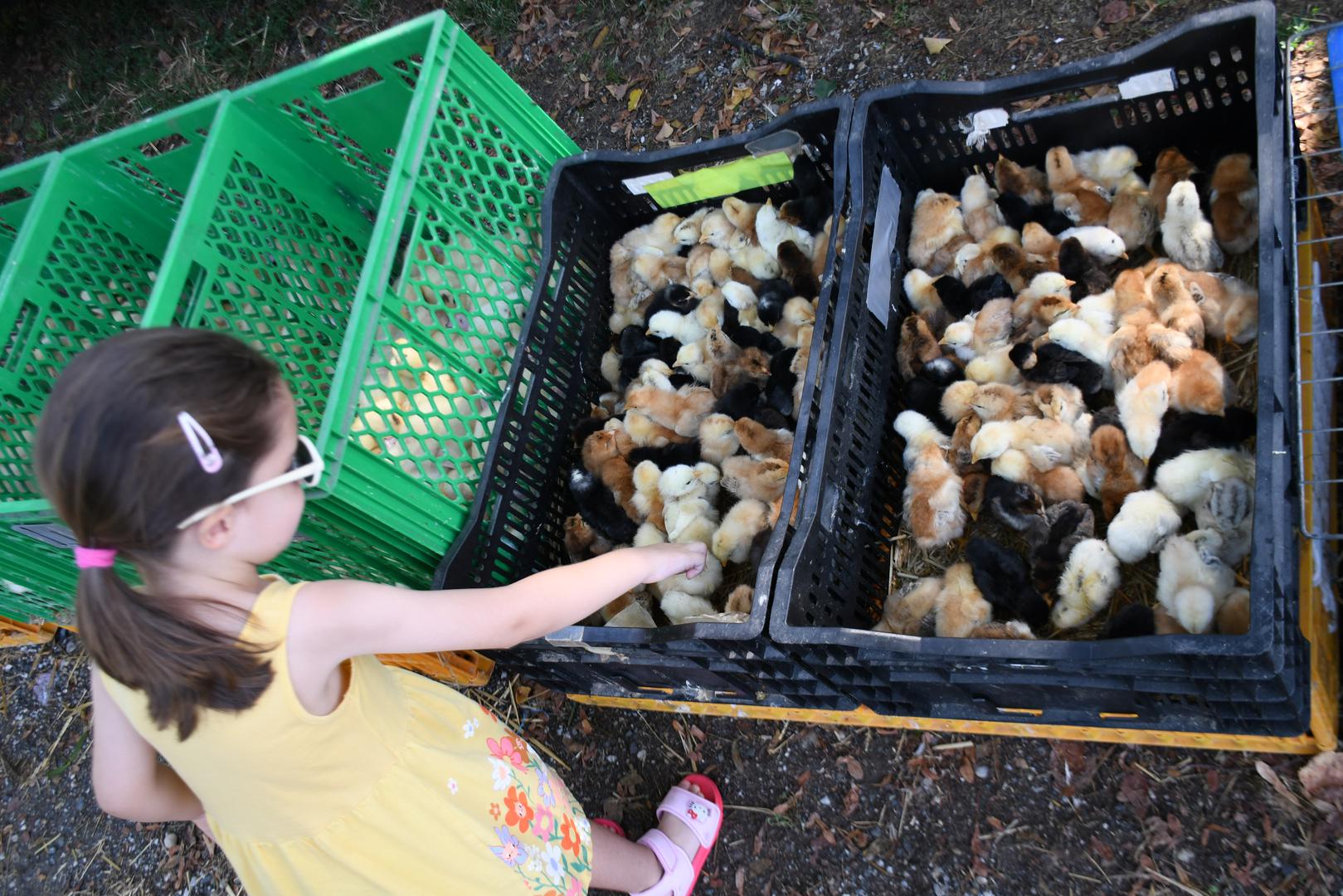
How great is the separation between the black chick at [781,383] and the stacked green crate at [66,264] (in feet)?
6.04

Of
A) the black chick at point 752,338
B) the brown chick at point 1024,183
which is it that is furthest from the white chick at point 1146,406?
the black chick at point 752,338

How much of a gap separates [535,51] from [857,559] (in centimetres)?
318

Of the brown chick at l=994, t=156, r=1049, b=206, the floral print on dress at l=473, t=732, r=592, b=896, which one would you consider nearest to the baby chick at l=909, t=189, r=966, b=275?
the brown chick at l=994, t=156, r=1049, b=206

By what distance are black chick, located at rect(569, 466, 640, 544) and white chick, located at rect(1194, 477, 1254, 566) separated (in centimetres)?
155

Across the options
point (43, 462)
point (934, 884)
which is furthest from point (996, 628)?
point (43, 462)

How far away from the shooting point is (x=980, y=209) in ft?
9.27

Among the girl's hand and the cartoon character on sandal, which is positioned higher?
the girl's hand

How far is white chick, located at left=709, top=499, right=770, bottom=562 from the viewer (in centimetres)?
271

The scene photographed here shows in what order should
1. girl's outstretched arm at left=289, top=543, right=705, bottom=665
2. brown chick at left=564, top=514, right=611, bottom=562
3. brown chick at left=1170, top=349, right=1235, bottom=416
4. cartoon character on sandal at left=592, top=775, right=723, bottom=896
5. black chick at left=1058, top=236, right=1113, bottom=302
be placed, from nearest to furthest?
girl's outstretched arm at left=289, top=543, right=705, bottom=665 → brown chick at left=1170, top=349, right=1235, bottom=416 → cartoon character on sandal at left=592, top=775, right=723, bottom=896 → black chick at left=1058, top=236, right=1113, bottom=302 → brown chick at left=564, top=514, right=611, bottom=562

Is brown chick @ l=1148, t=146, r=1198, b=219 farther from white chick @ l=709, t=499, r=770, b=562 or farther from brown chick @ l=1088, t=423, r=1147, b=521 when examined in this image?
white chick @ l=709, t=499, r=770, b=562

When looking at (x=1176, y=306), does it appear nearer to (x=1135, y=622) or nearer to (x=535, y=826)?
(x=1135, y=622)

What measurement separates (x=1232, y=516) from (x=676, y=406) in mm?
1578

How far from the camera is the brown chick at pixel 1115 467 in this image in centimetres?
237

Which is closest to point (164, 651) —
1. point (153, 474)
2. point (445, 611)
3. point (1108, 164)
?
point (153, 474)
